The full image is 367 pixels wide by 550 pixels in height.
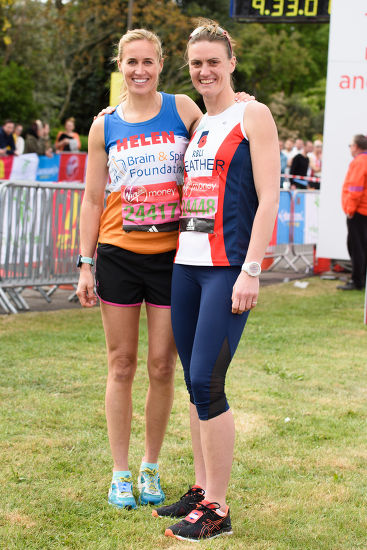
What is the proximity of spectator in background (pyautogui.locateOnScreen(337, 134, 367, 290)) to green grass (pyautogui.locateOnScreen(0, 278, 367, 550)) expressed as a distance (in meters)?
3.74

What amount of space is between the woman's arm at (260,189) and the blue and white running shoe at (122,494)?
1.10 m

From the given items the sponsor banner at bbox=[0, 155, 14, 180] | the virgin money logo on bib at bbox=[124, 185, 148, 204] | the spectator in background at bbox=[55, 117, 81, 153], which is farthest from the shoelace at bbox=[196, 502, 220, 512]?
the spectator in background at bbox=[55, 117, 81, 153]

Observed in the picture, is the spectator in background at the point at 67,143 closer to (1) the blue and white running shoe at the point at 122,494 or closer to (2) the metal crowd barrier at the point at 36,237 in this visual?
(2) the metal crowd barrier at the point at 36,237

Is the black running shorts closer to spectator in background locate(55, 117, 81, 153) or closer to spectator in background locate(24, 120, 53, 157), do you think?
spectator in background locate(24, 120, 53, 157)

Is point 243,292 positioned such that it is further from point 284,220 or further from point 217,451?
point 284,220

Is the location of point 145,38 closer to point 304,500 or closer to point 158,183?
point 158,183

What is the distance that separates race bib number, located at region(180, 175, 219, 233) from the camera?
10.7 ft

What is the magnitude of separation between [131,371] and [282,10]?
908 centimetres

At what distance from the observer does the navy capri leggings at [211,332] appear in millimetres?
3240

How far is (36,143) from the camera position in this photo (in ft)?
60.1

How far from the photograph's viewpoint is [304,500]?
3822 mm

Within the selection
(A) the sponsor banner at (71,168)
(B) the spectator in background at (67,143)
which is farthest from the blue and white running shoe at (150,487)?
(B) the spectator in background at (67,143)

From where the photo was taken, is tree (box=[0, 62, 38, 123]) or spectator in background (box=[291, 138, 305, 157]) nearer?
spectator in background (box=[291, 138, 305, 157])

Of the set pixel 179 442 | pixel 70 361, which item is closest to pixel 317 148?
pixel 70 361
